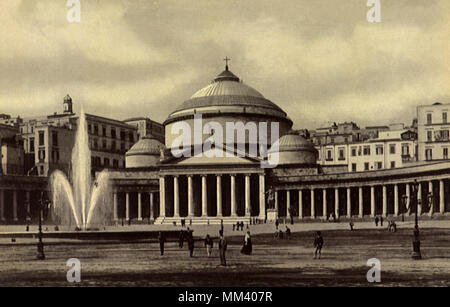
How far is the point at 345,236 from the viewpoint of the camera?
173 ft

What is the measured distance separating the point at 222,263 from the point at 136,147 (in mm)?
81870

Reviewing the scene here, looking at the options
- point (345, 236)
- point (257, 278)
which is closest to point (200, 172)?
point (345, 236)

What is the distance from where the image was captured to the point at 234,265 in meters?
34.9

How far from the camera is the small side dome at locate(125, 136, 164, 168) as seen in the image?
4491 inches

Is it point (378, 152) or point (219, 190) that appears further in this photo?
point (378, 152)

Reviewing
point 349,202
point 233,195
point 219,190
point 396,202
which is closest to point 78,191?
point 219,190

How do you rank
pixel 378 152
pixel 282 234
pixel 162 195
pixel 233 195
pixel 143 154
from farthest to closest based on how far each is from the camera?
pixel 143 154 → pixel 378 152 → pixel 162 195 → pixel 233 195 → pixel 282 234

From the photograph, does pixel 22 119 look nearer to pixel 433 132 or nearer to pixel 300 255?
pixel 433 132

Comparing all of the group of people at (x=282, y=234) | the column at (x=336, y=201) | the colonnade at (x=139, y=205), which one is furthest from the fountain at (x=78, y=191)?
the column at (x=336, y=201)

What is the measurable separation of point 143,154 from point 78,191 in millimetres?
43457

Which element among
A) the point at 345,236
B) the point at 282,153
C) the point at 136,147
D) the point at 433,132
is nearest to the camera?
the point at 345,236

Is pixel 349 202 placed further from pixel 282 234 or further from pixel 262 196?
pixel 282 234

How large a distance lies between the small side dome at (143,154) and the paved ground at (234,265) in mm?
69328

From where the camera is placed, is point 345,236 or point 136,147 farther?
point 136,147
